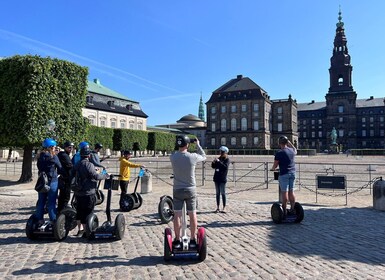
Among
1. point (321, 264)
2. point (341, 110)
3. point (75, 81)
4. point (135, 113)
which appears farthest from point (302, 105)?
point (321, 264)

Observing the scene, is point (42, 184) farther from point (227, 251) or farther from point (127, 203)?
point (227, 251)

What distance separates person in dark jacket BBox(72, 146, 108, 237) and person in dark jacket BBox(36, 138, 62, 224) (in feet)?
3.21

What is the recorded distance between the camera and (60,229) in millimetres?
6352

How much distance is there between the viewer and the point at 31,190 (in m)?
14.6

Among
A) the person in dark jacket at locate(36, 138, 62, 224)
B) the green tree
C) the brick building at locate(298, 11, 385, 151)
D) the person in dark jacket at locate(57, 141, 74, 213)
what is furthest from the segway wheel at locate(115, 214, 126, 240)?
the brick building at locate(298, 11, 385, 151)

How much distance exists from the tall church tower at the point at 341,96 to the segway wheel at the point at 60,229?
121999 mm

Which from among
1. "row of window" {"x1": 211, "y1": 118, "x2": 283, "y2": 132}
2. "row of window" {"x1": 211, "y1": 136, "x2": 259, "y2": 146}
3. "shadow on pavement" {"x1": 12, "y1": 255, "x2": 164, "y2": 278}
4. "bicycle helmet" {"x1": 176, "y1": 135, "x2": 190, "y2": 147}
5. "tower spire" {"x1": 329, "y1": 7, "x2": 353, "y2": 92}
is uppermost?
"tower spire" {"x1": 329, "y1": 7, "x2": 353, "y2": 92}

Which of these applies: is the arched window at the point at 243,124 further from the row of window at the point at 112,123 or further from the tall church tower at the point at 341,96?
the tall church tower at the point at 341,96

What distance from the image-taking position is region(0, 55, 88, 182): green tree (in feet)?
53.6

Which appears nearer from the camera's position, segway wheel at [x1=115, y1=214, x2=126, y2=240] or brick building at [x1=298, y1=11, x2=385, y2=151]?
segway wheel at [x1=115, y1=214, x2=126, y2=240]

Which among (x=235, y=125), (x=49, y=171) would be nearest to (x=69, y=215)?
(x=49, y=171)

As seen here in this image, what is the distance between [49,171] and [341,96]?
12545 cm

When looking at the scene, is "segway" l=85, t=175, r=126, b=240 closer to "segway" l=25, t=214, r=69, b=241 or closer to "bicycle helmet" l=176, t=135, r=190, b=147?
"segway" l=25, t=214, r=69, b=241

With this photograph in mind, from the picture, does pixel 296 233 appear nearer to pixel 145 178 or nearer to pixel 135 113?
pixel 145 178
